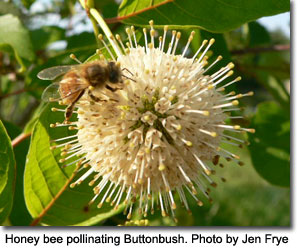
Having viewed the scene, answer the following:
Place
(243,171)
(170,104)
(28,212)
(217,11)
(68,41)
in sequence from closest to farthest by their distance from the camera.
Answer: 1. (170,104)
2. (217,11)
3. (28,212)
4. (68,41)
5. (243,171)

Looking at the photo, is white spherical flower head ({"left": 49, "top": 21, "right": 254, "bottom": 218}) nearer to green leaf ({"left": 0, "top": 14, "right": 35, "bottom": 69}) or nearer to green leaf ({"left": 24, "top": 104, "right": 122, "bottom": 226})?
green leaf ({"left": 24, "top": 104, "right": 122, "bottom": 226})

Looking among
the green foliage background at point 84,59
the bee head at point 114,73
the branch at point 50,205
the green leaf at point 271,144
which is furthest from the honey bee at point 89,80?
the green leaf at point 271,144

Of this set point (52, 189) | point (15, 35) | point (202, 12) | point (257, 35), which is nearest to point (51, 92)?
point (52, 189)

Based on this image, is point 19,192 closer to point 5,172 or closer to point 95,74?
point 5,172

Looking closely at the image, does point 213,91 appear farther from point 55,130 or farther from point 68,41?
point 68,41

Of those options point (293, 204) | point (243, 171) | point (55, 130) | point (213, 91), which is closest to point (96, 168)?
point (55, 130)

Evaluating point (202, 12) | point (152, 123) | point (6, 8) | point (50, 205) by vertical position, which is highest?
point (6, 8)

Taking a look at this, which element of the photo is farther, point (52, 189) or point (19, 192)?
point (19, 192)
